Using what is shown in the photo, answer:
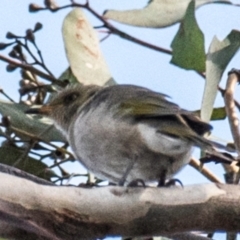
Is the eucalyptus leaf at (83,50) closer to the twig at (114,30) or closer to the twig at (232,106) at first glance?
the twig at (114,30)

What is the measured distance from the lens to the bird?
2.44 m

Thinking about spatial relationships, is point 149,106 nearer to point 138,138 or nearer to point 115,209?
point 138,138

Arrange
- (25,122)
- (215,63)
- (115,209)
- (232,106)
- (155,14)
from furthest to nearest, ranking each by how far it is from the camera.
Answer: (25,122) → (155,14) → (215,63) → (232,106) → (115,209)

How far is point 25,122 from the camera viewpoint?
9.18 feet

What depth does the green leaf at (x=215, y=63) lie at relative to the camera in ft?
7.87

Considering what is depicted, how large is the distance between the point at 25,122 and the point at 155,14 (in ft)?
1.88

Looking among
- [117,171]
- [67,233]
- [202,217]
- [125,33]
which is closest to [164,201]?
[202,217]

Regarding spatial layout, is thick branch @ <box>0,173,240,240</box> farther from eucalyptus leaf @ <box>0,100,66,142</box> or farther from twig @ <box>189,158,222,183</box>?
eucalyptus leaf @ <box>0,100,66,142</box>

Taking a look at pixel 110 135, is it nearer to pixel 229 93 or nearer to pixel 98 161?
pixel 98 161

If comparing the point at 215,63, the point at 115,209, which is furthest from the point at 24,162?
the point at 115,209

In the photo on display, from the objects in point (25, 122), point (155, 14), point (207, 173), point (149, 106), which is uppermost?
point (155, 14)

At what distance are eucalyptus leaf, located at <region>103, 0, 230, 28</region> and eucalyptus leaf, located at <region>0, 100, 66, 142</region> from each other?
463 mm

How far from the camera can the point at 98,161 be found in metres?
2.52

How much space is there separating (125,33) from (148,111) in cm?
35
